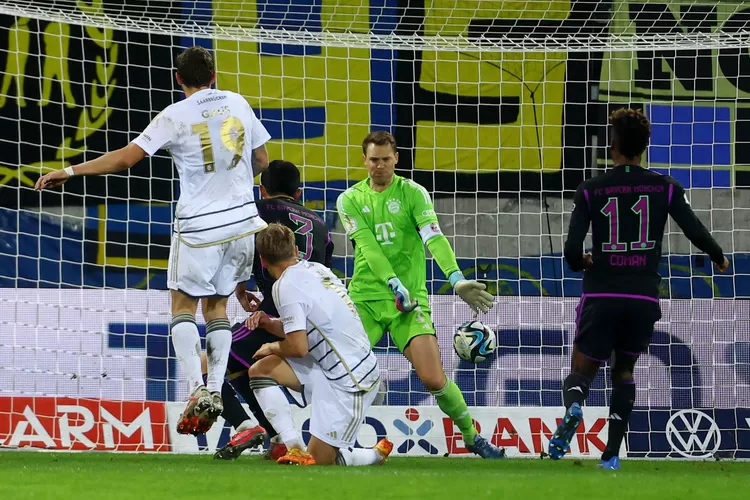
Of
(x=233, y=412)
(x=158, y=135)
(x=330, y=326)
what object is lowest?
(x=233, y=412)

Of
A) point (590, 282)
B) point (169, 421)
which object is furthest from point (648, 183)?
point (169, 421)

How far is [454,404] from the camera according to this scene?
254 inches

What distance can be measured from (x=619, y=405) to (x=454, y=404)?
0.99 m

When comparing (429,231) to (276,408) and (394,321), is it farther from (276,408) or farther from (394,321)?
(276,408)

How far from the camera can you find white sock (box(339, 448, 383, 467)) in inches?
223

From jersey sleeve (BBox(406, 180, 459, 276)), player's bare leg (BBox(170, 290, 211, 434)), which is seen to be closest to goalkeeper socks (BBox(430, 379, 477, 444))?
jersey sleeve (BBox(406, 180, 459, 276))

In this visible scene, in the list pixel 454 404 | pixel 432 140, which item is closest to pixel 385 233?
pixel 454 404

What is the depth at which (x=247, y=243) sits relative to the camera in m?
5.56

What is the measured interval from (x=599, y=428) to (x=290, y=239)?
3.17 metres

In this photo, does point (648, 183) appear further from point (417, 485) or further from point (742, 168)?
point (742, 168)

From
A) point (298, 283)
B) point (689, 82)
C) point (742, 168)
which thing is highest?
point (689, 82)

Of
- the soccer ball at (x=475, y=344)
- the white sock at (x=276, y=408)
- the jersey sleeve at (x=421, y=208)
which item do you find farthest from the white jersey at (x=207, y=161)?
the soccer ball at (x=475, y=344)

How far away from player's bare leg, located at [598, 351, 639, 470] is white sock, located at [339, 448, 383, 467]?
41.9 inches

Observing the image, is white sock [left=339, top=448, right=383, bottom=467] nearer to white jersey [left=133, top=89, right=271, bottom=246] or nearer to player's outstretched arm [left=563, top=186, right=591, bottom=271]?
white jersey [left=133, top=89, right=271, bottom=246]
